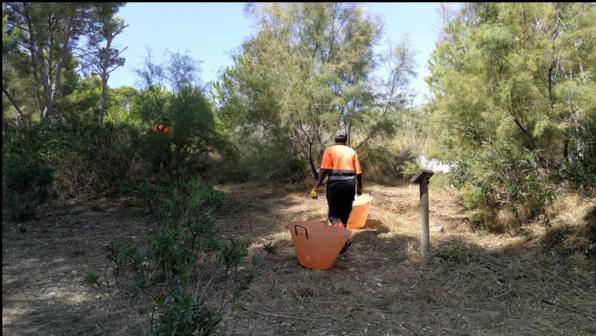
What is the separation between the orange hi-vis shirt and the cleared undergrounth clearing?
3.15 ft

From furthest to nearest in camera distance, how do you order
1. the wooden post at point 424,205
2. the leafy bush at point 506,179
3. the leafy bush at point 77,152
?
the leafy bush at point 77,152 < the leafy bush at point 506,179 < the wooden post at point 424,205

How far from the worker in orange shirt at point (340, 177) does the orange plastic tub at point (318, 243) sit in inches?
23.9

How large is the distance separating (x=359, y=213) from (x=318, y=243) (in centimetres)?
208

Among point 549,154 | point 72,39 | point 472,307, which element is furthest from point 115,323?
point 72,39

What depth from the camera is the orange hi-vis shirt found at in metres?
5.26

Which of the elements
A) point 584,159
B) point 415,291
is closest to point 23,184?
point 415,291

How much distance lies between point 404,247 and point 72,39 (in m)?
13.5

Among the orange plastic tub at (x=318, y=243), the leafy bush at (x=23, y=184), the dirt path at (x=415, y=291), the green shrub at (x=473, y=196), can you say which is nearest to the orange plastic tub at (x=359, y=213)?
the dirt path at (x=415, y=291)

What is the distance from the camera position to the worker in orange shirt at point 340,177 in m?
5.26

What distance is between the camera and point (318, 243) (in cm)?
456

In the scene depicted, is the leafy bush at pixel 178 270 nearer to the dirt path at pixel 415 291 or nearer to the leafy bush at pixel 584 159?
the dirt path at pixel 415 291

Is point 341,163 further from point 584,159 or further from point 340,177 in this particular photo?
point 584,159

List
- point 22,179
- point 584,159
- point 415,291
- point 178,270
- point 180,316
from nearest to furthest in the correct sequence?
point 180,316 → point 178,270 → point 415,291 → point 584,159 → point 22,179

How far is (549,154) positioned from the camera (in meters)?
6.14
